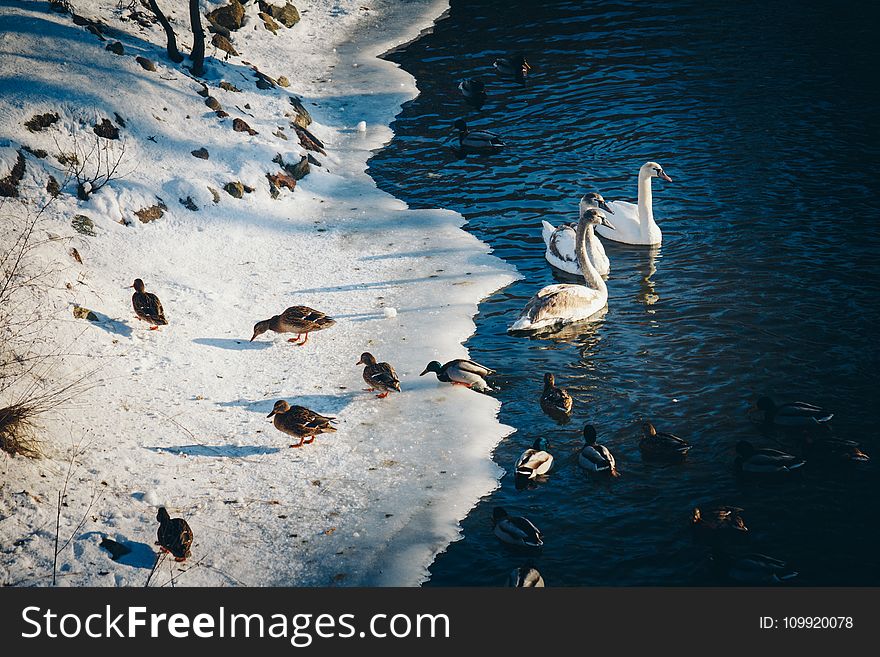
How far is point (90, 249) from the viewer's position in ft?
51.2

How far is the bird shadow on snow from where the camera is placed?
1454cm

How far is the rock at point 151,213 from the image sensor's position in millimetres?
17172

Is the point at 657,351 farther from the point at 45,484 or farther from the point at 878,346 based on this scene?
the point at 45,484

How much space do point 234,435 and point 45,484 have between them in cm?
281

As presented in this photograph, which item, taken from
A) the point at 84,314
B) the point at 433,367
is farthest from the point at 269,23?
the point at 433,367

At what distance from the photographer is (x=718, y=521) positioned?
9.79 meters

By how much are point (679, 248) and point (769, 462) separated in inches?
315

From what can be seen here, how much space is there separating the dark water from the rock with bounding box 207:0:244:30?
674cm

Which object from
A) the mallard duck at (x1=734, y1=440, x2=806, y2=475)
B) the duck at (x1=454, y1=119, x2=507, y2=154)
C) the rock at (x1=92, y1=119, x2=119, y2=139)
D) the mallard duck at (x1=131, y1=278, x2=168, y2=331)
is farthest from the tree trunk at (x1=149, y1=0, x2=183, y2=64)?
the mallard duck at (x1=734, y1=440, x2=806, y2=475)

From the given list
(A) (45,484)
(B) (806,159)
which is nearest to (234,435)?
(A) (45,484)

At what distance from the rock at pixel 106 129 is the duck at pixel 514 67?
538 inches

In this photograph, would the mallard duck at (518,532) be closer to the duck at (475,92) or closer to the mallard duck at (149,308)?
the mallard duck at (149,308)

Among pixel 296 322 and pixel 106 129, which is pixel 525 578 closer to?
pixel 296 322

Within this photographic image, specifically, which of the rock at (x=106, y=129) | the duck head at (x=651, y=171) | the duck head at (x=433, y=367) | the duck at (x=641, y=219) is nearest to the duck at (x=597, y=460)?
the duck head at (x=433, y=367)
